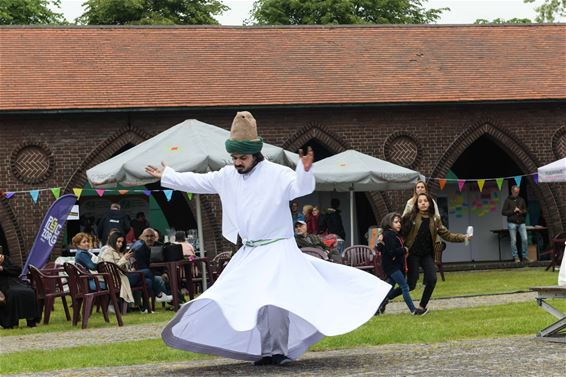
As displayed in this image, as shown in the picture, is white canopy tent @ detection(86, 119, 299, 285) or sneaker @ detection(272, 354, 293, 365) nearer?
sneaker @ detection(272, 354, 293, 365)

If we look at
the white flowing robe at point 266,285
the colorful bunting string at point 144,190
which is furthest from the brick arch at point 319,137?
the white flowing robe at point 266,285

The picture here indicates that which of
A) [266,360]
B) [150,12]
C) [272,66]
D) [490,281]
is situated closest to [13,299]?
[266,360]

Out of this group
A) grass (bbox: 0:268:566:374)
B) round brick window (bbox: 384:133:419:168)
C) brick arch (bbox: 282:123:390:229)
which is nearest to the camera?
grass (bbox: 0:268:566:374)

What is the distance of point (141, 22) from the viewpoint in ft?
164

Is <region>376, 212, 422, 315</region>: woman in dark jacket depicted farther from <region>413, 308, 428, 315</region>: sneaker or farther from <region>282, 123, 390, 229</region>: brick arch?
<region>282, 123, 390, 229</region>: brick arch

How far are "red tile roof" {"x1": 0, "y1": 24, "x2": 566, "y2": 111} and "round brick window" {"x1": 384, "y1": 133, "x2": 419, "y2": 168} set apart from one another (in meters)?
1.17

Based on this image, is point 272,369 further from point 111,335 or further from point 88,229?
point 88,229

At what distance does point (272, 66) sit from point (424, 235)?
15918mm

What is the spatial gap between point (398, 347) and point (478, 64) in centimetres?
2126

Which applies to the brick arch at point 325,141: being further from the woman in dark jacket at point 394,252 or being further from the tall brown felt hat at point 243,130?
the tall brown felt hat at point 243,130

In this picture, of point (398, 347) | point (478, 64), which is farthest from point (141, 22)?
point (398, 347)

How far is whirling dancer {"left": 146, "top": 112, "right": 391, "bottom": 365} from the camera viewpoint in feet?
32.7

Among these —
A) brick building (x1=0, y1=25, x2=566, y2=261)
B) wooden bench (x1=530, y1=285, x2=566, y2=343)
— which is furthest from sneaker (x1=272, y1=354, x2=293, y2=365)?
brick building (x1=0, y1=25, x2=566, y2=261)

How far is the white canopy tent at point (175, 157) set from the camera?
1798cm
